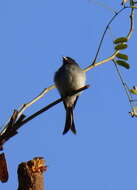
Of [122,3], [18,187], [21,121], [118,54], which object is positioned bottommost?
[18,187]

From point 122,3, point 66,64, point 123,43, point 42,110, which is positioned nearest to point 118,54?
point 123,43

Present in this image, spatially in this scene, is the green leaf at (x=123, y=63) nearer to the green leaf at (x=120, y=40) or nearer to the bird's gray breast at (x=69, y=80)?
the green leaf at (x=120, y=40)

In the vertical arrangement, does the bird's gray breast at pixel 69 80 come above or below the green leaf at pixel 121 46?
above

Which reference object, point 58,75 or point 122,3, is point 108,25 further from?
point 58,75

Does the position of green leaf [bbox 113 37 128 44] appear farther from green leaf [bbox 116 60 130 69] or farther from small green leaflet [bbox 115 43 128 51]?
green leaf [bbox 116 60 130 69]

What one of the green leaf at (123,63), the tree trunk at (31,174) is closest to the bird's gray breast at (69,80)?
the green leaf at (123,63)

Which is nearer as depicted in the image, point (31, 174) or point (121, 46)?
point (31, 174)

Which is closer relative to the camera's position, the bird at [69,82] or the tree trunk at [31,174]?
the tree trunk at [31,174]

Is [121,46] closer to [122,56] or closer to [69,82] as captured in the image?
[122,56]

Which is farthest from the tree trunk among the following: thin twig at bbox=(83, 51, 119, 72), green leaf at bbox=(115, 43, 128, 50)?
green leaf at bbox=(115, 43, 128, 50)

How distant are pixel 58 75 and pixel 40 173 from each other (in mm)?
2975

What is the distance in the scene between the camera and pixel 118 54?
3.43 metres

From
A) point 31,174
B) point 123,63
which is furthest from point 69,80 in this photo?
point 31,174

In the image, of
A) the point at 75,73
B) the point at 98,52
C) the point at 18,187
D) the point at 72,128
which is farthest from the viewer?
the point at 75,73
